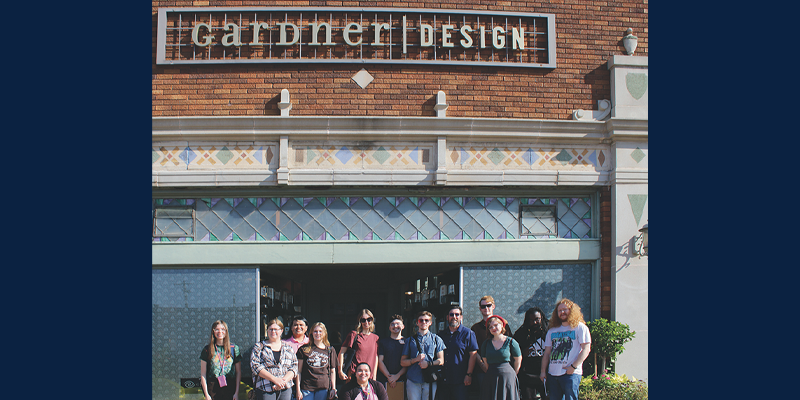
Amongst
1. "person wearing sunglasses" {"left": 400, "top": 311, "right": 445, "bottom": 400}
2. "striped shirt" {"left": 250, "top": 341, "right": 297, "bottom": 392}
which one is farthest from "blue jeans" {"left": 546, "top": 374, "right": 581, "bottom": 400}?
"striped shirt" {"left": 250, "top": 341, "right": 297, "bottom": 392}

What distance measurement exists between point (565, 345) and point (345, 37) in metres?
5.18

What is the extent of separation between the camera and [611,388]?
7203 millimetres

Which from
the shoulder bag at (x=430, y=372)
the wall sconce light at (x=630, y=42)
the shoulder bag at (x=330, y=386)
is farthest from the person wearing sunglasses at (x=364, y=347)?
the wall sconce light at (x=630, y=42)

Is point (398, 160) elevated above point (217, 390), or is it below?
above

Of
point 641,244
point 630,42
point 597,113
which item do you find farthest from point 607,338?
point 630,42

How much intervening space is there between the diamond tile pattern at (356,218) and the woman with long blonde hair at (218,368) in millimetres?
1669

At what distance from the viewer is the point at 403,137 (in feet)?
26.1

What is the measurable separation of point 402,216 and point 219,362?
315cm

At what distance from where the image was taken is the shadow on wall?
805cm

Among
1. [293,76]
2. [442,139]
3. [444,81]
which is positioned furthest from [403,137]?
[293,76]

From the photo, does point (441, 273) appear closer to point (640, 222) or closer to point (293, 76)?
point (640, 222)

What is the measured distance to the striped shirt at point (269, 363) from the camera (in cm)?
627

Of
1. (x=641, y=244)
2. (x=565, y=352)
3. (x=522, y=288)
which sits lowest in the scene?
(x=565, y=352)

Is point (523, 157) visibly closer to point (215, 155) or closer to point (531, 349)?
point (531, 349)
